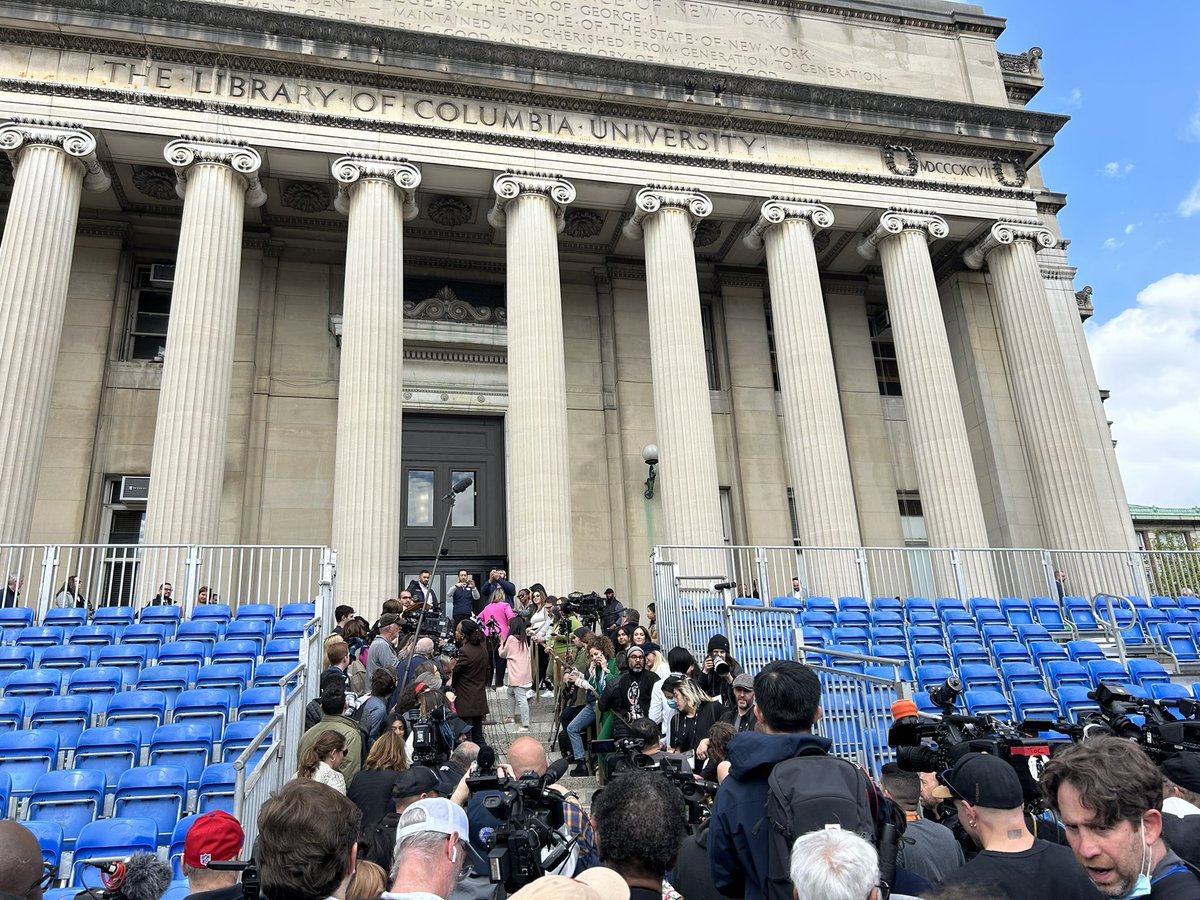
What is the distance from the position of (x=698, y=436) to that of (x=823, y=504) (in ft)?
10.2

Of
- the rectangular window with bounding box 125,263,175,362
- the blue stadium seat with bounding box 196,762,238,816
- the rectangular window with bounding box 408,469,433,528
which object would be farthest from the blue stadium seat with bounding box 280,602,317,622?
the rectangular window with bounding box 125,263,175,362

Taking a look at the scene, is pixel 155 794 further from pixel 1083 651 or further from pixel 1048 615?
pixel 1048 615

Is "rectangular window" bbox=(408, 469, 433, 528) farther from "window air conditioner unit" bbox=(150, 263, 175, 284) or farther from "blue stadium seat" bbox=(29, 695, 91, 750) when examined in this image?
"blue stadium seat" bbox=(29, 695, 91, 750)

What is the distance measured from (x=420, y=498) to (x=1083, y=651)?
48.1ft

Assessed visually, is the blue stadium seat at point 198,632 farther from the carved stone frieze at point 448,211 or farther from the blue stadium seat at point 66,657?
the carved stone frieze at point 448,211

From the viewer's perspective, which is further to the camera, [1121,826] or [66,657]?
[66,657]

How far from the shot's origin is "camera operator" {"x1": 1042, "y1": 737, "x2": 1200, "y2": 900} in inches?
108

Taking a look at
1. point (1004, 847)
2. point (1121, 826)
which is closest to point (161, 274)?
point (1004, 847)

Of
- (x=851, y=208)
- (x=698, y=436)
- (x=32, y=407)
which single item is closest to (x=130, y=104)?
(x=32, y=407)

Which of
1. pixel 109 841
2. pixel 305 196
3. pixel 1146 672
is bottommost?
pixel 109 841

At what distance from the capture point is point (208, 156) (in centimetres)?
1697

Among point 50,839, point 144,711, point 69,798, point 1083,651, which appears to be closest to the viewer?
point 50,839

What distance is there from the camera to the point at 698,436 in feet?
58.6

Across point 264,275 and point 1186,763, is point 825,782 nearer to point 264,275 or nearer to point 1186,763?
point 1186,763
